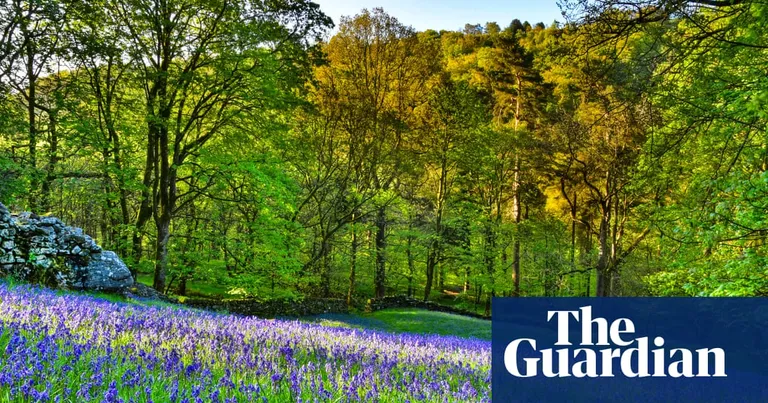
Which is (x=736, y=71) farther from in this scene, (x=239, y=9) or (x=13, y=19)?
(x=13, y=19)

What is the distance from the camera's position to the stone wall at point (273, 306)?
19284 millimetres

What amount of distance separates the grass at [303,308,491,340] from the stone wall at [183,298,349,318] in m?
1.08

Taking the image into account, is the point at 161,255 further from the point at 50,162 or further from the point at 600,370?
the point at 600,370

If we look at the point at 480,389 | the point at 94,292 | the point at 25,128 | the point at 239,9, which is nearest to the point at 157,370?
the point at 480,389

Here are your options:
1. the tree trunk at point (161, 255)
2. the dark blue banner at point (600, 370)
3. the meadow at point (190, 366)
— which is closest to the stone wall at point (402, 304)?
the tree trunk at point (161, 255)

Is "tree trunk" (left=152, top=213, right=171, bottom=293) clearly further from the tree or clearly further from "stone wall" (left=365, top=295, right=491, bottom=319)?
"stone wall" (left=365, top=295, right=491, bottom=319)

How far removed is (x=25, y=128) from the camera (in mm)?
18094

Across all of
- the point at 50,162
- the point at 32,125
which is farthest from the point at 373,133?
the point at 32,125

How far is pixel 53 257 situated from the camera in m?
10.4

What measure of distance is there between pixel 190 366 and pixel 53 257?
32.6 ft

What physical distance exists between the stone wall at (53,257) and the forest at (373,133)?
20.3ft

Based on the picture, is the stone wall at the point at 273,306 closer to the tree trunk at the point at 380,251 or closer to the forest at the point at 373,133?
the forest at the point at 373,133

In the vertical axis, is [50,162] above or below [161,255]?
above

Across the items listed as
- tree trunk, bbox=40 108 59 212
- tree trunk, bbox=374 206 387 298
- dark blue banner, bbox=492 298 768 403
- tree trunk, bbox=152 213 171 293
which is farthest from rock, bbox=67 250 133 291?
tree trunk, bbox=374 206 387 298
